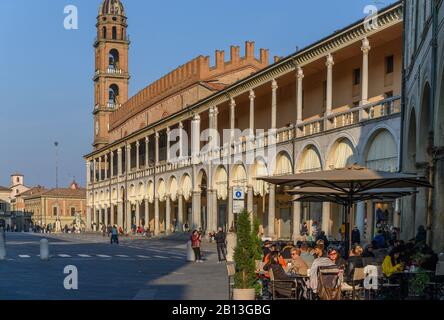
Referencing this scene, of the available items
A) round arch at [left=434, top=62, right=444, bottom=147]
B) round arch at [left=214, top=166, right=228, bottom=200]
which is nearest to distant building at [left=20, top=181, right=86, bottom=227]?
round arch at [left=214, top=166, right=228, bottom=200]

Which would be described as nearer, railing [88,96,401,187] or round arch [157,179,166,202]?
railing [88,96,401,187]

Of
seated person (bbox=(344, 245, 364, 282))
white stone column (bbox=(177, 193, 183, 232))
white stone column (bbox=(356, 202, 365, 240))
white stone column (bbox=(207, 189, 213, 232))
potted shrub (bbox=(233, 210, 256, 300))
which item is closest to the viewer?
potted shrub (bbox=(233, 210, 256, 300))

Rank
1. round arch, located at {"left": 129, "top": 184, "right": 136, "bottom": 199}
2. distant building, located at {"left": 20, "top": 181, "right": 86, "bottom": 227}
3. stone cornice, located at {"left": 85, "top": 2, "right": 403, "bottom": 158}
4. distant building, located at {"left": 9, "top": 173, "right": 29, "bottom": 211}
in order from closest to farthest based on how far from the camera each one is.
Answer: stone cornice, located at {"left": 85, "top": 2, "right": 403, "bottom": 158} → round arch, located at {"left": 129, "top": 184, "right": 136, "bottom": 199} → distant building, located at {"left": 20, "top": 181, "right": 86, "bottom": 227} → distant building, located at {"left": 9, "top": 173, "right": 29, "bottom": 211}

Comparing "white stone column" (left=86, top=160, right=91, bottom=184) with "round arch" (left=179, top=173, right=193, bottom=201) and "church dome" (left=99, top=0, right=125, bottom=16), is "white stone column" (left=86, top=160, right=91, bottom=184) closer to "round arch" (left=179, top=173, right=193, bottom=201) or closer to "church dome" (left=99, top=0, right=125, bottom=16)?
"church dome" (left=99, top=0, right=125, bottom=16)

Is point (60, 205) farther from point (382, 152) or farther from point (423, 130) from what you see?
point (423, 130)

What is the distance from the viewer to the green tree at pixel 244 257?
11719 millimetres

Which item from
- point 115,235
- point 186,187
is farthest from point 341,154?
point 186,187

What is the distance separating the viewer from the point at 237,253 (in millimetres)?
11742

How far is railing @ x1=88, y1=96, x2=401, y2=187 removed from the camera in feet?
93.1

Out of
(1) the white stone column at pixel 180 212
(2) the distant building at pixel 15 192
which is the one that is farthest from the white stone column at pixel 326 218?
(2) the distant building at pixel 15 192

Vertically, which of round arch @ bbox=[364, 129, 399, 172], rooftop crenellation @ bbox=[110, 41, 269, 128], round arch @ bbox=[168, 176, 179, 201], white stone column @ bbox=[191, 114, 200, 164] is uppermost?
rooftop crenellation @ bbox=[110, 41, 269, 128]

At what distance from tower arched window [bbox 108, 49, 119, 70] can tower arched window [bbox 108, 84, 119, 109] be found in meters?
2.47

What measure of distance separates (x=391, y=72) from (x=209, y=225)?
2170cm

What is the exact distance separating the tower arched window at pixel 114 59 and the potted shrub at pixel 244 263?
80.1m
